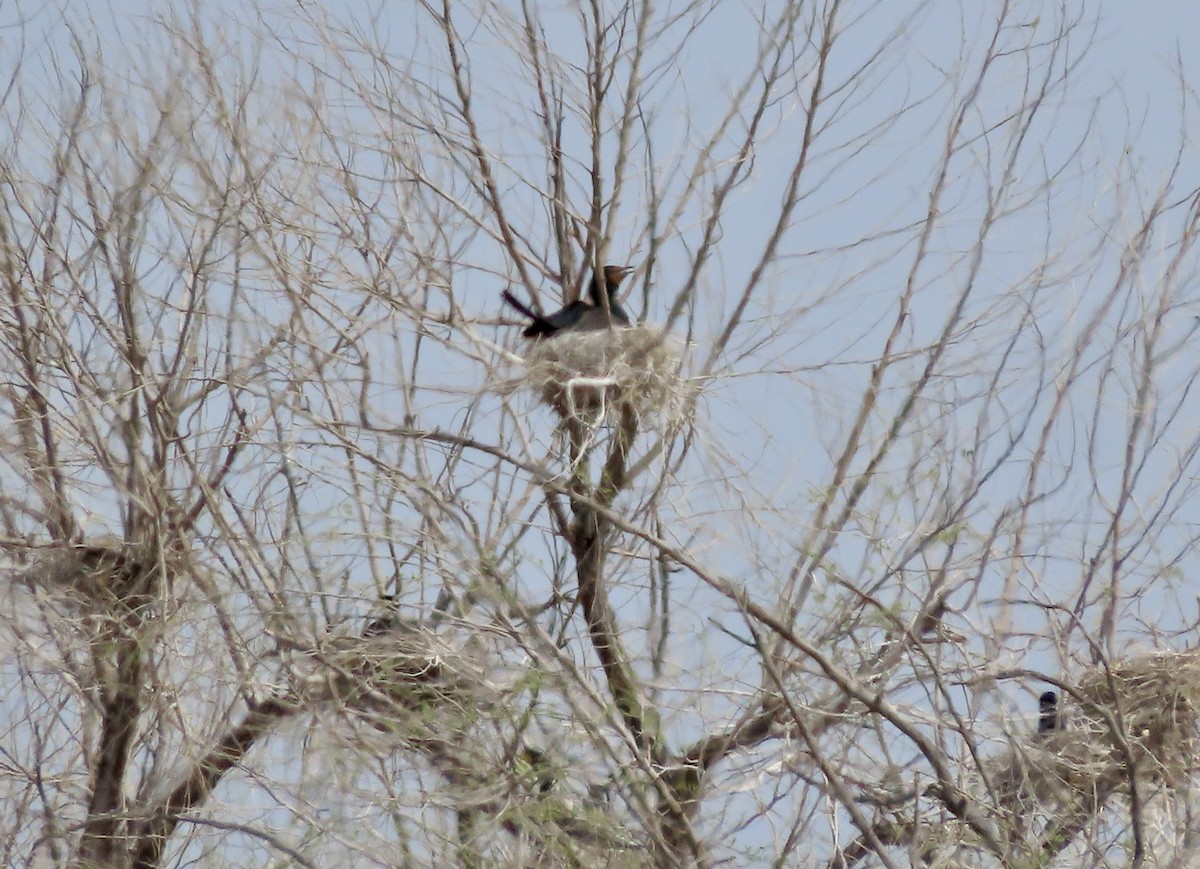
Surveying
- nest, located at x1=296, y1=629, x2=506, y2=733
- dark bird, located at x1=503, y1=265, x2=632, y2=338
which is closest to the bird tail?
dark bird, located at x1=503, y1=265, x2=632, y2=338

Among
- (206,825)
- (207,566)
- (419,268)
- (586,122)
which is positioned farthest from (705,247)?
(206,825)

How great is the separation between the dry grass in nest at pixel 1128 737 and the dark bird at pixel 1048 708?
5 cm

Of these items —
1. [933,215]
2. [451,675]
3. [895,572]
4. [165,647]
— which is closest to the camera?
[895,572]

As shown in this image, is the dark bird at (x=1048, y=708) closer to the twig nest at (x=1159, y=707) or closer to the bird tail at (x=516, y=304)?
the twig nest at (x=1159, y=707)

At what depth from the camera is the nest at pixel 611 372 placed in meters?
6.33

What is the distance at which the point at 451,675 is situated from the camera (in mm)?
6262

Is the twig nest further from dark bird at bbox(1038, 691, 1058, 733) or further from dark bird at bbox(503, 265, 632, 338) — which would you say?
dark bird at bbox(503, 265, 632, 338)

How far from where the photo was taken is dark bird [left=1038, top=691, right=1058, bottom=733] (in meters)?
6.40

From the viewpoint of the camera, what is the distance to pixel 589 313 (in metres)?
6.93

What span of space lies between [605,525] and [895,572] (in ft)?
4.55

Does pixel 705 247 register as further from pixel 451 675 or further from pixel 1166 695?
pixel 1166 695

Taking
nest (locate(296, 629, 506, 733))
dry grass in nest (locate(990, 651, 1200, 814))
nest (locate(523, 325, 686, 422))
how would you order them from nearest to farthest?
nest (locate(296, 629, 506, 733))
dry grass in nest (locate(990, 651, 1200, 814))
nest (locate(523, 325, 686, 422))

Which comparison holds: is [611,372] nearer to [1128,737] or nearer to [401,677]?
[401,677]

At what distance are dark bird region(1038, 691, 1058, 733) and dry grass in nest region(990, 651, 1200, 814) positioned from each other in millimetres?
50
